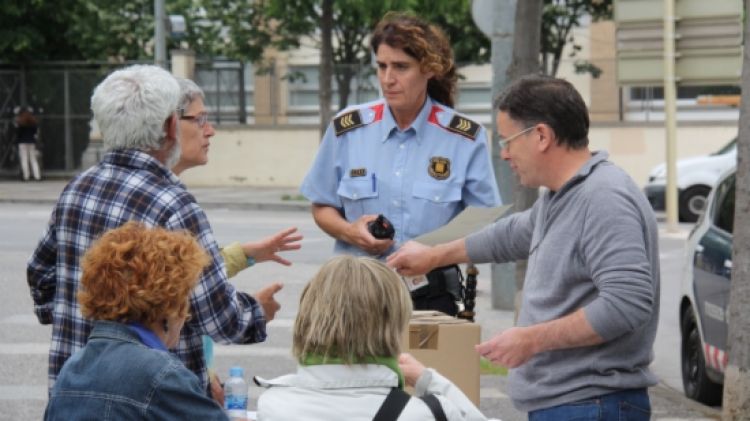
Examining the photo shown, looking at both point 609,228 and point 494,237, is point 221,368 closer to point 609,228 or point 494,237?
point 494,237

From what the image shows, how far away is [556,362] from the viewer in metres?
4.23

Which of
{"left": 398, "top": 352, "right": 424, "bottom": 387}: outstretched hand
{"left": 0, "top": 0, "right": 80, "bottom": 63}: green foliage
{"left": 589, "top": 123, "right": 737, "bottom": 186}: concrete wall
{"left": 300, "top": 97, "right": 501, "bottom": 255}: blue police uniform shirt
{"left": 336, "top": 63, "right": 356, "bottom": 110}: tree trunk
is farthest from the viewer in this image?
{"left": 0, "top": 0, "right": 80, "bottom": 63}: green foliage

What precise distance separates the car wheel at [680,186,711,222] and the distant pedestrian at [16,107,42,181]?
15529 mm

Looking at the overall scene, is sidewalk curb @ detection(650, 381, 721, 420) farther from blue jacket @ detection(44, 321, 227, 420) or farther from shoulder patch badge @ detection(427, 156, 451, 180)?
blue jacket @ detection(44, 321, 227, 420)

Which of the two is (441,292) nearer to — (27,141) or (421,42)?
(421,42)

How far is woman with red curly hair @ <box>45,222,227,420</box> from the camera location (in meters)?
3.61

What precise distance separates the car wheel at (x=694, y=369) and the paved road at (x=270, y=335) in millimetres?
123

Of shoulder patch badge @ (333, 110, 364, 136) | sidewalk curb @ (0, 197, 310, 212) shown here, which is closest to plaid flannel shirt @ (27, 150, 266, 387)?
shoulder patch badge @ (333, 110, 364, 136)

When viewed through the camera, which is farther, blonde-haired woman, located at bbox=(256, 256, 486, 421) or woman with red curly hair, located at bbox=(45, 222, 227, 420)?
blonde-haired woman, located at bbox=(256, 256, 486, 421)

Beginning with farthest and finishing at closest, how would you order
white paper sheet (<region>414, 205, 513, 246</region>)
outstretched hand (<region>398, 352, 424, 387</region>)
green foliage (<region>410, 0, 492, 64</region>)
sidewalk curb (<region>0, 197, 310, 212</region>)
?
1. green foliage (<region>410, 0, 492, 64</region>)
2. sidewalk curb (<region>0, 197, 310, 212</region>)
3. white paper sheet (<region>414, 205, 513, 246</region>)
4. outstretched hand (<region>398, 352, 424, 387</region>)

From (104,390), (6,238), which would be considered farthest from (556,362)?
(6,238)

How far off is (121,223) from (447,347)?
118 centimetres

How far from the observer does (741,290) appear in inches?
302

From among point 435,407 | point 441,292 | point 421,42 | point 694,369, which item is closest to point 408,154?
point 421,42
